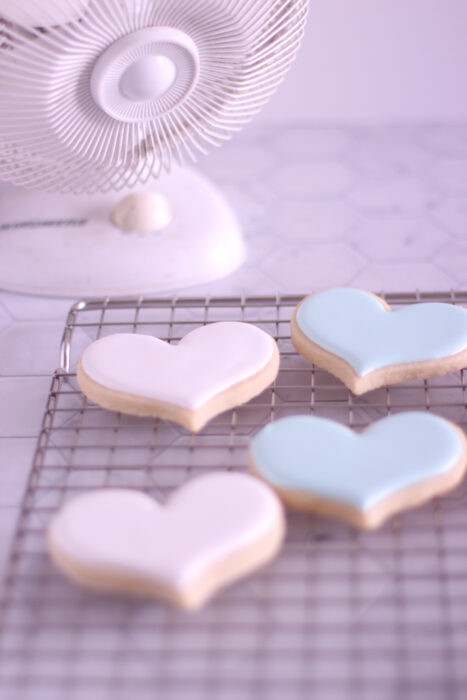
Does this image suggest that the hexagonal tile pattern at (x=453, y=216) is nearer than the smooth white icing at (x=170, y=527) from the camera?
No

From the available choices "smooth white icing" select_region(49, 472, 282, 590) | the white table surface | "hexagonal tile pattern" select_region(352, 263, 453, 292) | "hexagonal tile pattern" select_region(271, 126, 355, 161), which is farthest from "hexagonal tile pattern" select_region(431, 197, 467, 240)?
"smooth white icing" select_region(49, 472, 282, 590)

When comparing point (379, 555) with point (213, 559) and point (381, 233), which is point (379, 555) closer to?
point (213, 559)

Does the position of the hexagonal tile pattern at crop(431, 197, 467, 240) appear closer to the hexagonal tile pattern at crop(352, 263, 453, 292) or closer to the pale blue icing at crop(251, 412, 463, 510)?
the hexagonal tile pattern at crop(352, 263, 453, 292)

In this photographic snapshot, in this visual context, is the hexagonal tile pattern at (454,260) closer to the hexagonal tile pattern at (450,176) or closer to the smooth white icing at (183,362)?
the hexagonal tile pattern at (450,176)

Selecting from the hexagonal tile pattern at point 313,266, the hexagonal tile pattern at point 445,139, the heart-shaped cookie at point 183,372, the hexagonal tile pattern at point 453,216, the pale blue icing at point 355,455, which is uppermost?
the heart-shaped cookie at point 183,372

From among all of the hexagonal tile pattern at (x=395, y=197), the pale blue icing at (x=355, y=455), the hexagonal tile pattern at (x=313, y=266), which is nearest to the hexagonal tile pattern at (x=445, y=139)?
the hexagonal tile pattern at (x=395, y=197)

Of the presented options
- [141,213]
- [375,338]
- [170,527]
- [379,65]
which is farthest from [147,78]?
[379,65]
